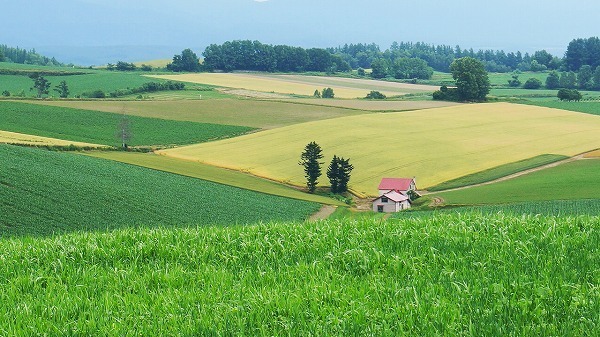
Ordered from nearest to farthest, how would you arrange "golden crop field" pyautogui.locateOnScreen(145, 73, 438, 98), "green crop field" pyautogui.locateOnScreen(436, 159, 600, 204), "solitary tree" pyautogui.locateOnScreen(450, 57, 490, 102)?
"green crop field" pyautogui.locateOnScreen(436, 159, 600, 204) < "solitary tree" pyautogui.locateOnScreen(450, 57, 490, 102) < "golden crop field" pyautogui.locateOnScreen(145, 73, 438, 98)

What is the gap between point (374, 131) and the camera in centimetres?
7762

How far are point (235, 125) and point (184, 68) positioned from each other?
79.4 metres

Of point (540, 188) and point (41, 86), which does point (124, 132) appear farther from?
point (540, 188)

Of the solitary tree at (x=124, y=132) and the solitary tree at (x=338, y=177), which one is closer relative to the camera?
the solitary tree at (x=338, y=177)

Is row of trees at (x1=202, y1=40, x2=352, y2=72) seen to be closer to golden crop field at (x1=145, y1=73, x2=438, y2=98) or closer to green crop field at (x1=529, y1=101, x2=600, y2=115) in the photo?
golden crop field at (x1=145, y1=73, x2=438, y2=98)

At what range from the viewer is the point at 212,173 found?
56.6 meters

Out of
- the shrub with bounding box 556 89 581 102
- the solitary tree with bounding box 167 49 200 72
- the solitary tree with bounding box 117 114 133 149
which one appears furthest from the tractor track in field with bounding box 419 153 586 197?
the solitary tree with bounding box 167 49 200 72

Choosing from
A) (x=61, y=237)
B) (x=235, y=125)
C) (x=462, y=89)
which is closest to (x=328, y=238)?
(x=61, y=237)

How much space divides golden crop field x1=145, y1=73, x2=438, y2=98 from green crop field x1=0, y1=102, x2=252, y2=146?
138 ft

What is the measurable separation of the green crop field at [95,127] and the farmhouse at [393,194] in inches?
1142

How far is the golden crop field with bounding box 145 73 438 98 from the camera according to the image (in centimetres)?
12645

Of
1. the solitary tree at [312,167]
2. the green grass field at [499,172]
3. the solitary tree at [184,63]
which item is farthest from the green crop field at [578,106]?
the solitary tree at [184,63]

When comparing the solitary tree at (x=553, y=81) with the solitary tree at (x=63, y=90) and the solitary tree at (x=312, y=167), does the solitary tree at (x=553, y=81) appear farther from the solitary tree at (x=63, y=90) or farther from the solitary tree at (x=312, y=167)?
the solitary tree at (x=312, y=167)

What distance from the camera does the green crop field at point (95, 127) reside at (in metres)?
74.0
